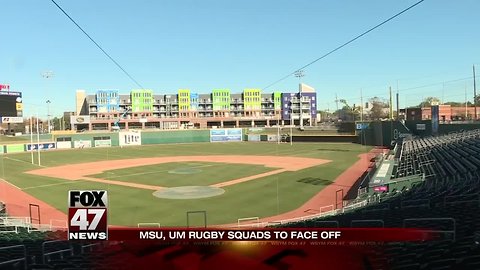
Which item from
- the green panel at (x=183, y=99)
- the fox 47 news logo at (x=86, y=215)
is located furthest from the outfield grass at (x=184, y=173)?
the fox 47 news logo at (x=86, y=215)

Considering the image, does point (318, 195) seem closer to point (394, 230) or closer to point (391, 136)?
point (394, 230)

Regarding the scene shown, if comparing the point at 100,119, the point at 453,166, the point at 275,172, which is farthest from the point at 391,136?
the point at 100,119

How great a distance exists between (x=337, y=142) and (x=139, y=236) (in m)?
57.3

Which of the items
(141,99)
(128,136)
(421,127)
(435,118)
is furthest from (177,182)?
(421,127)

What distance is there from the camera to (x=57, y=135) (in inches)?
2029

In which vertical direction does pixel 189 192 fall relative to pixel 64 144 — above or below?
below

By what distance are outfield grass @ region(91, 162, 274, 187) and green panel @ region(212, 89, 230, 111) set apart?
623cm

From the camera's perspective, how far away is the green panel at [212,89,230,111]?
2284cm

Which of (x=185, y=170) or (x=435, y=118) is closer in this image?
(x=185, y=170)

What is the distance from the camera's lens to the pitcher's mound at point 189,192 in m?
23.6

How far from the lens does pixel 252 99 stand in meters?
25.9

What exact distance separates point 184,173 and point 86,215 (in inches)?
1047

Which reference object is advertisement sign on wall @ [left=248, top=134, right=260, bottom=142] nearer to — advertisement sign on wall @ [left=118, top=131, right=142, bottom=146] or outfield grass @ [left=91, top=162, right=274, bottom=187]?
advertisement sign on wall @ [left=118, top=131, right=142, bottom=146]

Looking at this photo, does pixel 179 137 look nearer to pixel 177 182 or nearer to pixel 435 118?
pixel 177 182
